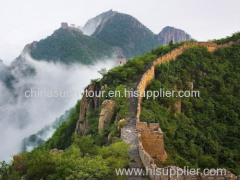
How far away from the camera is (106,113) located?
29.8 meters

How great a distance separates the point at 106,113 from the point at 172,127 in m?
5.97

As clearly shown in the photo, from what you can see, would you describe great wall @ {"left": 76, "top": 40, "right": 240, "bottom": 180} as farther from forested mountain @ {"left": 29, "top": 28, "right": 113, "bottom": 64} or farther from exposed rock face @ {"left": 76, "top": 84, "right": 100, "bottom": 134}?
forested mountain @ {"left": 29, "top": 28, "right": 113, "bottom": 64}

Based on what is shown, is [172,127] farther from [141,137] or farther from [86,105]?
[86,105]

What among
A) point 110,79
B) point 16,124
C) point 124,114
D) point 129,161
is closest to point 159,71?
point 110,79

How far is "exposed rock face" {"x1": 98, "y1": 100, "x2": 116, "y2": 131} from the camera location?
2947cm

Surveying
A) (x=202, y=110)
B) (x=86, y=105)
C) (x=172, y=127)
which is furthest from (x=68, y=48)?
(x=172, y=127)

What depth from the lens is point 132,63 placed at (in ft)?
135

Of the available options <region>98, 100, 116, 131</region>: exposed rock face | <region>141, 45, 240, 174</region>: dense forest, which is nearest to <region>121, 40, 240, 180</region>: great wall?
<region>141, 45, 240, 174</region>: dense forest

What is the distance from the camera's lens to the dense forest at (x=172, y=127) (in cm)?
1580

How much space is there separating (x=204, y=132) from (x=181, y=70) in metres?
11.9

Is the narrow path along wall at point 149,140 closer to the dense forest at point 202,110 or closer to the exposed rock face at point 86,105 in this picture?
the dense forest at point 202,110

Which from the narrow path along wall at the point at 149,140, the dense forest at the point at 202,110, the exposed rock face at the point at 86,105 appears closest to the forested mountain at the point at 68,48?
the dense forest at the point at 202,110

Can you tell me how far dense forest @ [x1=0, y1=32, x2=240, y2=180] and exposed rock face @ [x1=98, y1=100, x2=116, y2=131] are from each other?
499 millimetres

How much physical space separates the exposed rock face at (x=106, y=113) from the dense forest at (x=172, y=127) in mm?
499
